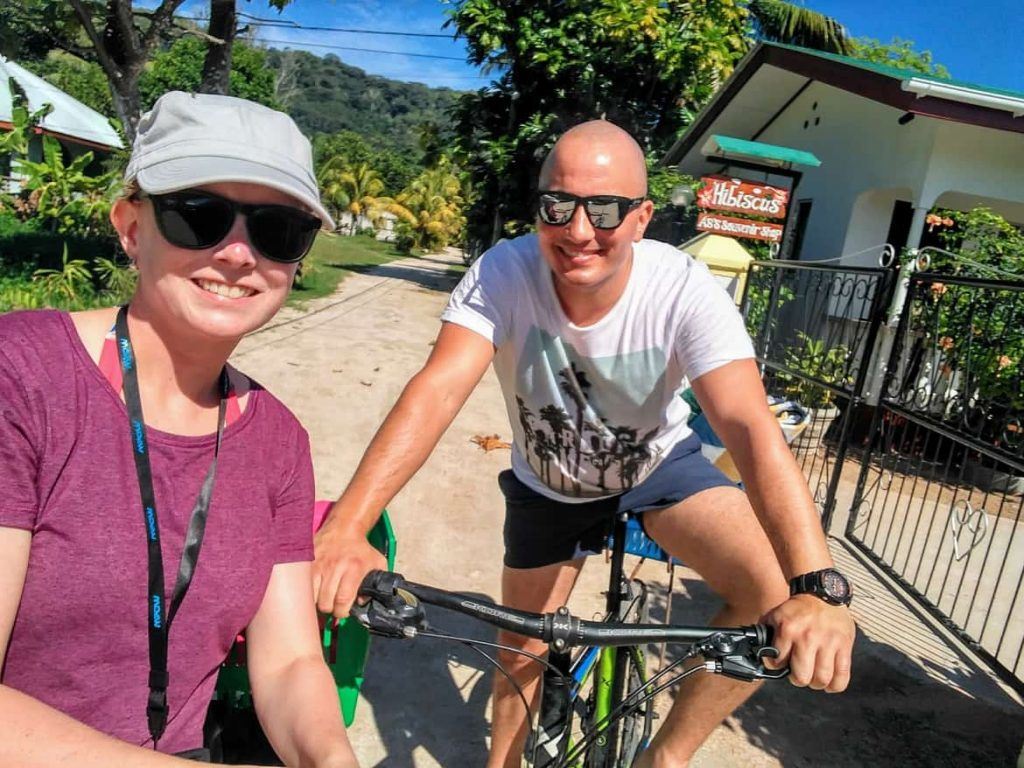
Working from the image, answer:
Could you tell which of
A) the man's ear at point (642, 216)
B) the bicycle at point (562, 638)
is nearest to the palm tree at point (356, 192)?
the man's ear at point (642, 216)

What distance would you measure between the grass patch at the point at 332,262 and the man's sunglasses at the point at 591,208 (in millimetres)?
4638

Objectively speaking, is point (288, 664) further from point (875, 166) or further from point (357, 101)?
point (357, 101)

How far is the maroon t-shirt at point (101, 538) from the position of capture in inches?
51.5

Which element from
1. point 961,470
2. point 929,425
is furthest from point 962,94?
point 929,425

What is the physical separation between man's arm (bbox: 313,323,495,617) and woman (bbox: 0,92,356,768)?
127mm

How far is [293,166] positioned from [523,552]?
1569mm

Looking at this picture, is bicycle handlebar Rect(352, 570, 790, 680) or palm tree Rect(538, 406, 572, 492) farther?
palm tree Rect(538, 406, 572, 492)

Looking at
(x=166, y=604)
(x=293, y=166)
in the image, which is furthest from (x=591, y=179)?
(x=166, y=604)

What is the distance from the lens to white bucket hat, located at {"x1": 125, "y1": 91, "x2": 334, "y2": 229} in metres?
1.39

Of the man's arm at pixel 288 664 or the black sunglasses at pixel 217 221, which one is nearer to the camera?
the black sunglasses at pixel 217 221

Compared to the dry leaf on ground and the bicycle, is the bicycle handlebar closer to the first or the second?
the bicycle

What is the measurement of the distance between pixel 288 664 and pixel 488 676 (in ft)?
6.89

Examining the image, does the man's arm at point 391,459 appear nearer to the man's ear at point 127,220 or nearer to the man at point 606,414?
the man at point 606,414

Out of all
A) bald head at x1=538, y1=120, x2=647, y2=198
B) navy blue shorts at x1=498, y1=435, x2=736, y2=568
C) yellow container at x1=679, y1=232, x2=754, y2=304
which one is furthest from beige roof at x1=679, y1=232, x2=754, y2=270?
bald head at x1=538, y1=120, x2=647, y2=198
